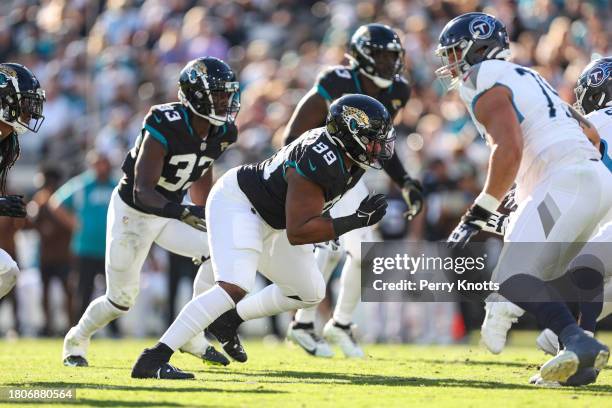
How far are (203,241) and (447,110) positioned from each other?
6683 millimetres

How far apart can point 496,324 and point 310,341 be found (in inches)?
92.6

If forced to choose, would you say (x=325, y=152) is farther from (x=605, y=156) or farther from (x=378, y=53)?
(x=378, y=53)

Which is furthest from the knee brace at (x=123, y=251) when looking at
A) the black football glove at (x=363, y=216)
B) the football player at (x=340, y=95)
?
the black football glove at (x=363, y=216)

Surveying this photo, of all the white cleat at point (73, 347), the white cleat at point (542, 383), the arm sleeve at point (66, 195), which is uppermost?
the white cleat at point (542, 383)

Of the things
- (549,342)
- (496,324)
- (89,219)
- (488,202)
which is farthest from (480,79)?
(89,219)

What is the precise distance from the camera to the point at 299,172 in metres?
6.77

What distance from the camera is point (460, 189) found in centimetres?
1286

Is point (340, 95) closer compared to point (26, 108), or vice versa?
point (26, 108)

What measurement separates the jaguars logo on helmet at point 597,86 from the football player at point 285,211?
6.25ft

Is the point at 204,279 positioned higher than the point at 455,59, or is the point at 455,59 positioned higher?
the point at 455,59

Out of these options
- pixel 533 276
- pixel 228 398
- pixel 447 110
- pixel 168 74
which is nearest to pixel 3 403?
pixel 228 398

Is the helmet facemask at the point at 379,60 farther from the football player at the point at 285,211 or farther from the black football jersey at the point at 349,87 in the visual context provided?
the football player at the point at 285,211

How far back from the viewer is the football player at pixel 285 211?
6715mm

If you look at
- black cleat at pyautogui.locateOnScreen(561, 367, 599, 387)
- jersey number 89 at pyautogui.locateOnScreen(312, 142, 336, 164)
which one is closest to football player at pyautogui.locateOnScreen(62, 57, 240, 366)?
jersey number 89 at pyautogui.locateOnScreen(312, 142, 336, 164)
